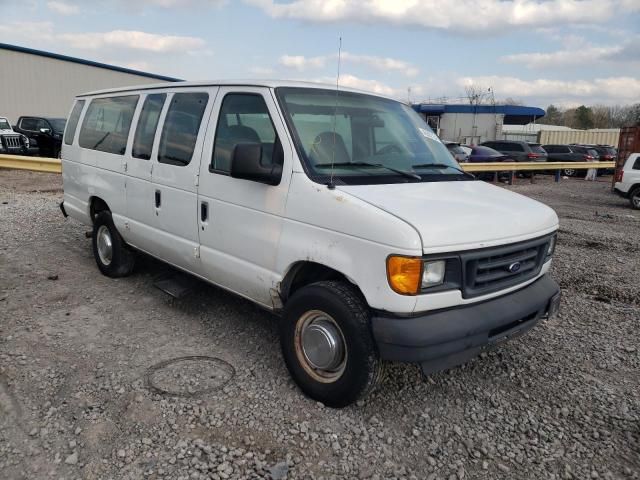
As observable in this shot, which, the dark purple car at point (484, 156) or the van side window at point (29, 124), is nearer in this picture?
the van side window at point (29, 124)

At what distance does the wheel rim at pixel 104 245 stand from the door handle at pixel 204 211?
208 cm

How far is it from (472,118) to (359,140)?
4358cm

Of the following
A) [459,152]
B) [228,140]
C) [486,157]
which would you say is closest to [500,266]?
[228,140]

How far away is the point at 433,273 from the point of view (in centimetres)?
288

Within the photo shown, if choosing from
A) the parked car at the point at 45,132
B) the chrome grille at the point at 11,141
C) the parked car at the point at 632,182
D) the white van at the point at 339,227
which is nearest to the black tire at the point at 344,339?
the white van at the point at 339,227

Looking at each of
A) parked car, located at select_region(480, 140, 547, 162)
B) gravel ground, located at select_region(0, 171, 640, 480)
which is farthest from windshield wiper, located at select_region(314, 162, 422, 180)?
parked car, located at select_region(480, 140, 547, 162)

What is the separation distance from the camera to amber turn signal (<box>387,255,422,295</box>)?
2781 millimetres

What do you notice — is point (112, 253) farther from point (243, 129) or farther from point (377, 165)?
point (377, 165)

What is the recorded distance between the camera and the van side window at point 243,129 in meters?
3.57

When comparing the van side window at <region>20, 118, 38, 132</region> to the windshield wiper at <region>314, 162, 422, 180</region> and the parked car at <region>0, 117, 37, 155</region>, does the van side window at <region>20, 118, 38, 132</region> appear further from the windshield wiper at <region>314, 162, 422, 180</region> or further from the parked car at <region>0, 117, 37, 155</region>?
the windshield wiper at <region>314, 162, 422, 180</region>

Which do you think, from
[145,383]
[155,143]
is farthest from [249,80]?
[145,383]

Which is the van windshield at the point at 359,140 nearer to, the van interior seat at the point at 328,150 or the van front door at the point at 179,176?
the van interior seat at the point at 328,150

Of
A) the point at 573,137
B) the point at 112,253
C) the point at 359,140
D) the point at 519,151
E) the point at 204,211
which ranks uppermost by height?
the point at 573,137

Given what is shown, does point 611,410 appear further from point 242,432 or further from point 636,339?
point 242,432
